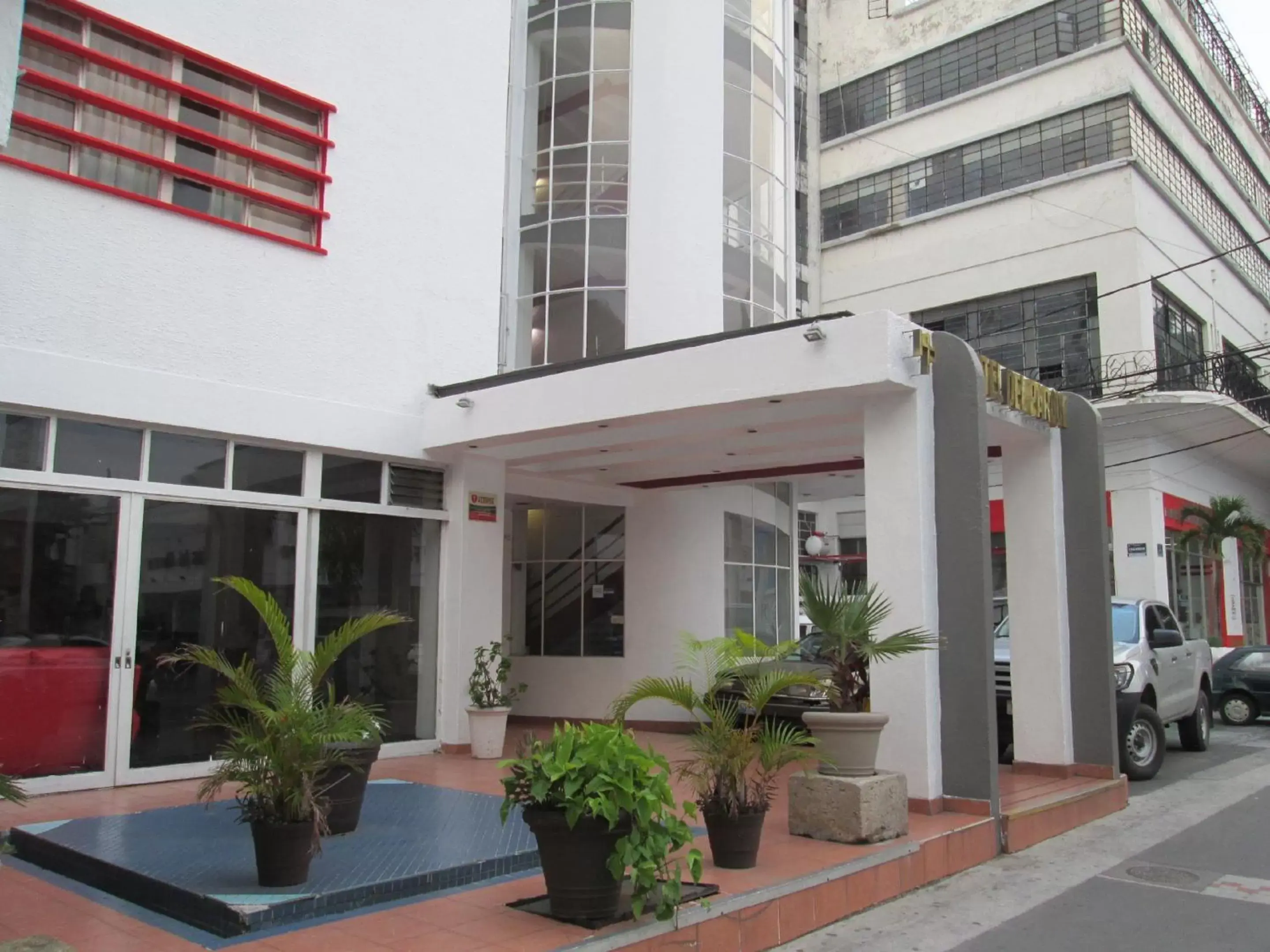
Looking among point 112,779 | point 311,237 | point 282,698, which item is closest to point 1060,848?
point 282,698

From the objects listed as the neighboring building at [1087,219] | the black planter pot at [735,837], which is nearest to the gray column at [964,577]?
the black planter pot at [735,837]

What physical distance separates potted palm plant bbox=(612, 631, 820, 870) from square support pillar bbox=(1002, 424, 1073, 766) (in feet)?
13.9

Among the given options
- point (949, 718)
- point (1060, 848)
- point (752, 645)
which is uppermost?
point (752, 645)

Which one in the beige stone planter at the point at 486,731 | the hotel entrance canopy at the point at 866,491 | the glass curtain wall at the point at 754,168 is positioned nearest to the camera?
the hotel entrance canopy at the point at 866,491

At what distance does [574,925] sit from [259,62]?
896 centimetres

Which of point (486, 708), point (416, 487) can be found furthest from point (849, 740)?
point (416, 487)

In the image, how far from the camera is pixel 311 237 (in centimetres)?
1098

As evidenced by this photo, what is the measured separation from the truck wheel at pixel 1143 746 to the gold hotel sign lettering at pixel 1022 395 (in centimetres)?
364

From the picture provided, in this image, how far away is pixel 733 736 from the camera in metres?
6.58

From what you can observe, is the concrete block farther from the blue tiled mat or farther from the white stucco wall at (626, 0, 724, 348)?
the white stucco wall at (626, 0, 724, 348)

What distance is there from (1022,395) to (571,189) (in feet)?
28.1

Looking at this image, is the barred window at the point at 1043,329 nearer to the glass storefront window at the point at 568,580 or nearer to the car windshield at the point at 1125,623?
the car windshield at the point at 1125,623

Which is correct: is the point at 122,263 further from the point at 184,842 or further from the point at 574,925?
the point at 574,925

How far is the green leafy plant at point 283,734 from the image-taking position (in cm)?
551
